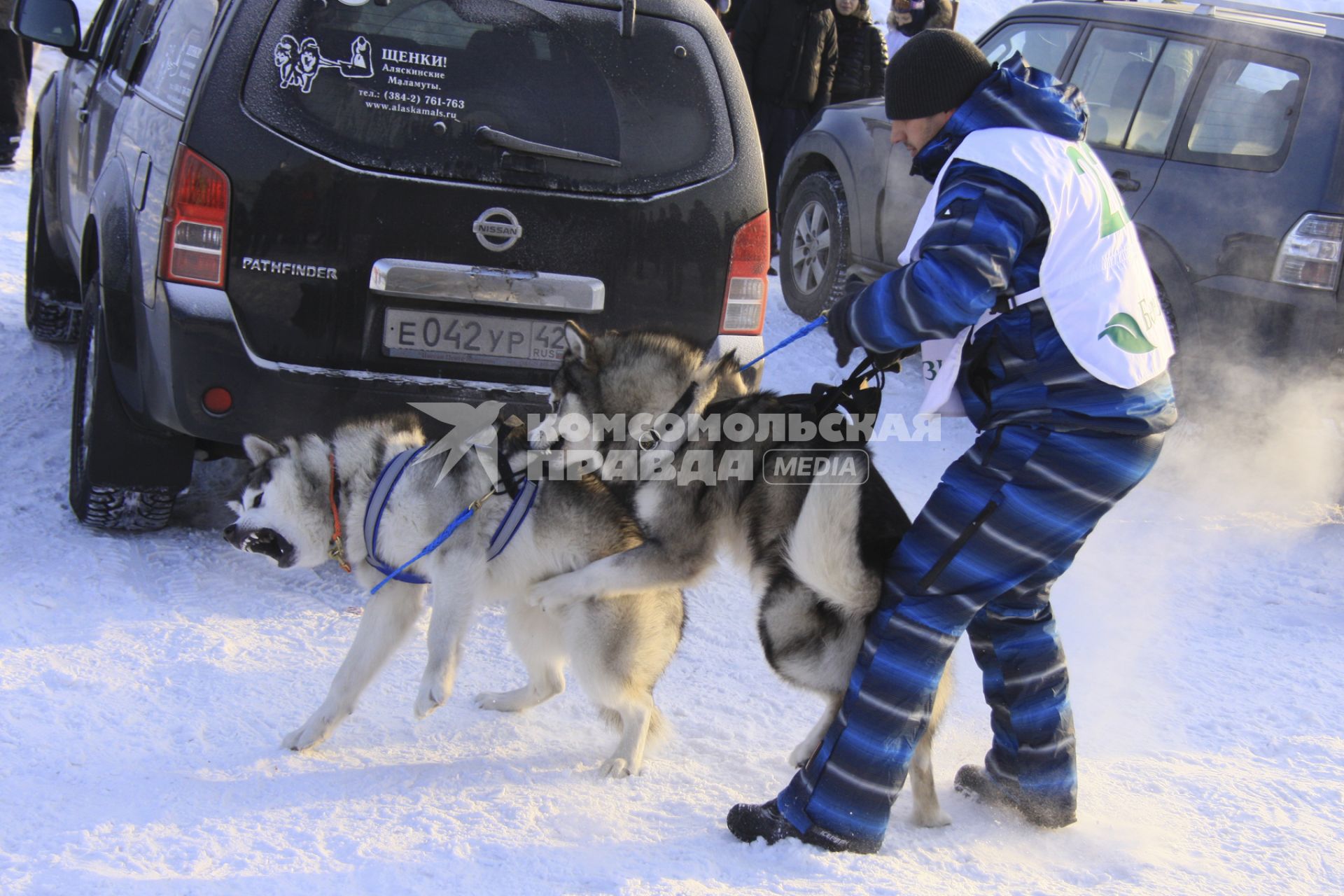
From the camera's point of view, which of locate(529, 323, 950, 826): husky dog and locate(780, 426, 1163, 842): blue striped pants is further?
locate(529, 323, 950, 826): husky dog

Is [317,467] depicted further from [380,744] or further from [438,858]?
[438,858]

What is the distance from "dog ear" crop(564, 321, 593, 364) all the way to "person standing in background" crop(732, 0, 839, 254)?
16.0ft

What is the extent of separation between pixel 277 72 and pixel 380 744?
198 centimetres

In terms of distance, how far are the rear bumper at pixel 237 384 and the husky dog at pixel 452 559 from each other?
0.63 feet

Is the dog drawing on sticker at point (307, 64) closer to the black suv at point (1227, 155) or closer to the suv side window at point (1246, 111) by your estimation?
the black suv at point (1227, 155)

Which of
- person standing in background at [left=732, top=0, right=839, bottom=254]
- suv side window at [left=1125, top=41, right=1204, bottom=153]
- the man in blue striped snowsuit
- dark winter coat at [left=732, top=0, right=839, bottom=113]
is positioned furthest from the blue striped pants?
dark winter coat at [left=732, top=0, right=839, bottom=113]

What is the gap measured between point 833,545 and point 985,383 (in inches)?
20.2

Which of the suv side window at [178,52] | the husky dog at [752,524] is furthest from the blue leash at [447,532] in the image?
the suv side window at [178,52]

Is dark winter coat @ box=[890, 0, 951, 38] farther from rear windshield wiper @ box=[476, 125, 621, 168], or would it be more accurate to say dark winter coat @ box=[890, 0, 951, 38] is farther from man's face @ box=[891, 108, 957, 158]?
man's face @ box=[891, 108, 957, 158]

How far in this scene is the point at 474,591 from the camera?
3.17m

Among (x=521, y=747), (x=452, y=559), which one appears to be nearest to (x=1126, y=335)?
(x=452, y=559)

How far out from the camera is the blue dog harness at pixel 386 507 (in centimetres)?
316

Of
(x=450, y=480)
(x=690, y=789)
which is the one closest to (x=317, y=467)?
(x=450, y=480)

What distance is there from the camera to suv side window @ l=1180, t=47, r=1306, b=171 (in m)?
5.07
